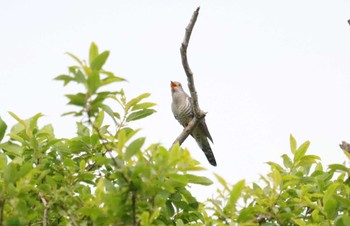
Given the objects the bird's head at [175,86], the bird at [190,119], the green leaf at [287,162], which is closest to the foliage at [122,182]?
the green leaf at [287,162]

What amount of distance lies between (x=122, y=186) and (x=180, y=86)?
31.2ft

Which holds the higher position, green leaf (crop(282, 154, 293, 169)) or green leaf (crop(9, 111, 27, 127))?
green leaf (crop(9, 111, 27, 127))

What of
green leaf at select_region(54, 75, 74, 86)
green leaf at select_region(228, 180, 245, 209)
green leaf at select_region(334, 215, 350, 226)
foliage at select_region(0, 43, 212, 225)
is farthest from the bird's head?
green leaf at select_region(54, 75, 74, 86)

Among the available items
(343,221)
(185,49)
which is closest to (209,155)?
(185,49)

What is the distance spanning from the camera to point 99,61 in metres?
2.69

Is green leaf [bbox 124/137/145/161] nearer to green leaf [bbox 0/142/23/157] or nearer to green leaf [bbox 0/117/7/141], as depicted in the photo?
green leaf [bbox 0/117/7/141]

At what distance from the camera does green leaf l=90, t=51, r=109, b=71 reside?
269 cm

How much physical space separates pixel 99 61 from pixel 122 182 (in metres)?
0.51

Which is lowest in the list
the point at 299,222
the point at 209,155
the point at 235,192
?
the point at 299,222

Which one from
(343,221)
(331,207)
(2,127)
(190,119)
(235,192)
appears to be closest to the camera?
(343,221)

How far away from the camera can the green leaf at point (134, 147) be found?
2689mm

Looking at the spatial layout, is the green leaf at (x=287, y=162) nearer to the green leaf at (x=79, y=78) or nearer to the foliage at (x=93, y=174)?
the foliage at (x=93, y=174)

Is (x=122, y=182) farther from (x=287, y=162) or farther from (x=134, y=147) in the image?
(x=287, y=162)

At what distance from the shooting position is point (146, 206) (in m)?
2.86
